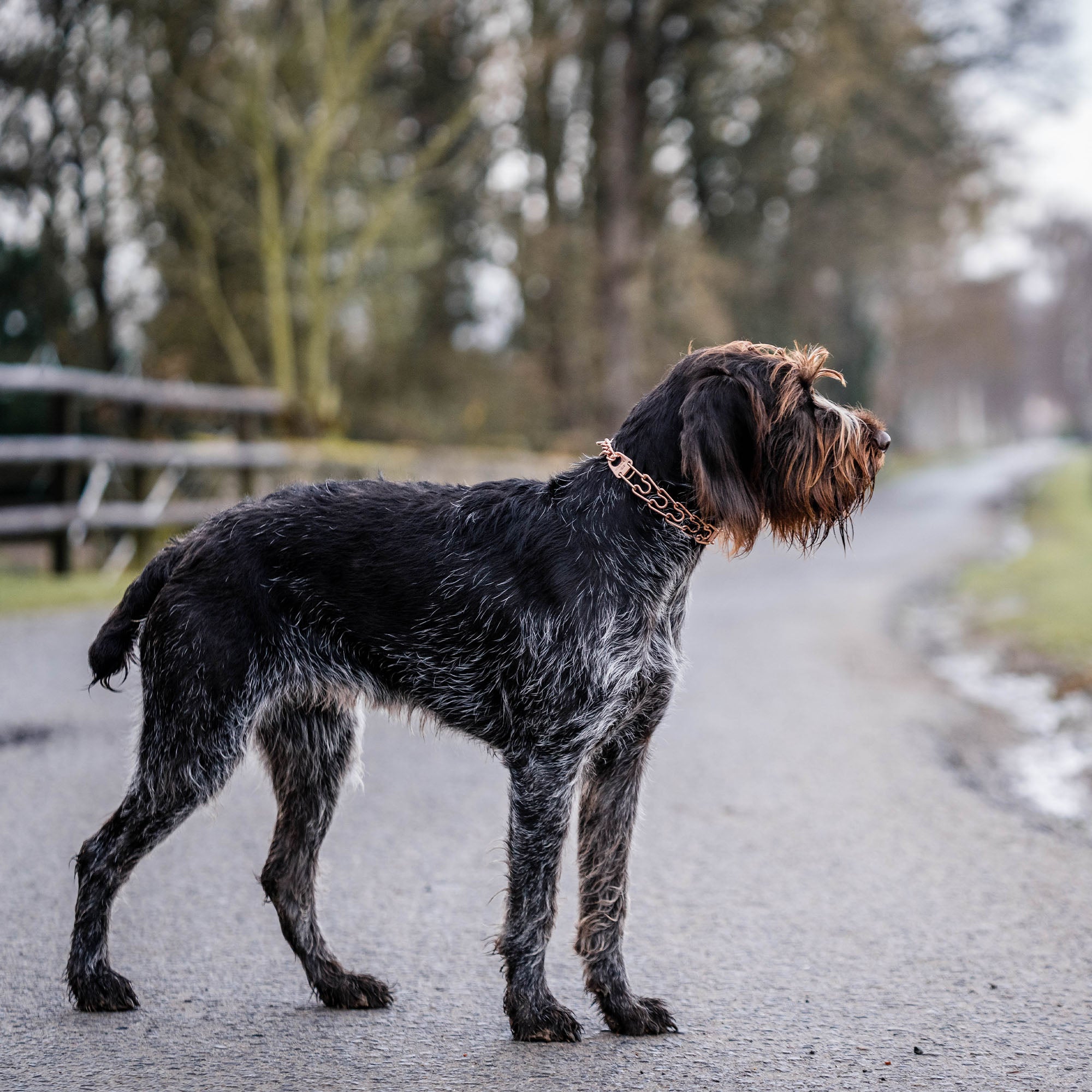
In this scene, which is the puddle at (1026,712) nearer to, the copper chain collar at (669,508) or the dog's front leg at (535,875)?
the copper chain collar at (669,508)

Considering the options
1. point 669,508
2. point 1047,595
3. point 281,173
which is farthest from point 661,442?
point 281,173

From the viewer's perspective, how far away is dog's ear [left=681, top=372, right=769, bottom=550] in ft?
12.1

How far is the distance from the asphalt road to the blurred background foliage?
1323cm

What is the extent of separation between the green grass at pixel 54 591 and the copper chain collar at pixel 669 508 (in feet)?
27.6

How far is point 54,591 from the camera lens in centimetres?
1206

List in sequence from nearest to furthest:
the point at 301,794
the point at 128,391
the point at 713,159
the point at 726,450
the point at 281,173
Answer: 1. the point at 726,450
2. the point at 301,794
3. the point at 128,391
4. the point at 281,173
5. the point at 713,159

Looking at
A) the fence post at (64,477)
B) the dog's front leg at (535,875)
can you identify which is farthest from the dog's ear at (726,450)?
the fence post at (64,477)

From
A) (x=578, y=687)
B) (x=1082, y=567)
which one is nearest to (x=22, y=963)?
(x=578, y=687)

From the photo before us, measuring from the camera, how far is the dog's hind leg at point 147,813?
3.72 m

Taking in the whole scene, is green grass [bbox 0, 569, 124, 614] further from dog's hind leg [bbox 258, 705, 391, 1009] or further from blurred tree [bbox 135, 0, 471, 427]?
dog's hind leg [bbox 258, 705, 391, 1009]

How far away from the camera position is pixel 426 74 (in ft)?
97.4

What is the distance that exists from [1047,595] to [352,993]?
39.0 ft

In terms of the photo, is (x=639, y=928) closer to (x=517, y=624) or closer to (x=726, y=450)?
(x=517, y=624)

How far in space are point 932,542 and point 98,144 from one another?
52.6ft
